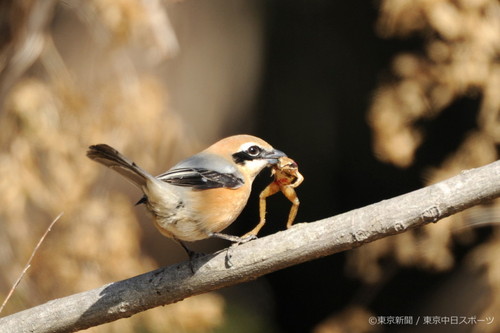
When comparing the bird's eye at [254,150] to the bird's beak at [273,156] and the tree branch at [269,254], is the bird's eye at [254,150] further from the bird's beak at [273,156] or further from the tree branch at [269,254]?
the tree branch at [269,254]

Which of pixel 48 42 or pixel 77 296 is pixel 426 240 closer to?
pixel 77 296

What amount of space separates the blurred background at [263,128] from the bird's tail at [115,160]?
203cm

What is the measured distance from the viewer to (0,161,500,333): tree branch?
2.69 m

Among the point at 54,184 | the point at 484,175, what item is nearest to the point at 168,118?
the point at 54,184

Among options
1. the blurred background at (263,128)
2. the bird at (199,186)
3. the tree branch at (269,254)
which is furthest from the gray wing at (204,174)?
the blurred background at (263,128)

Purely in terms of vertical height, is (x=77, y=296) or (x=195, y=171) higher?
(x=195, y=171)

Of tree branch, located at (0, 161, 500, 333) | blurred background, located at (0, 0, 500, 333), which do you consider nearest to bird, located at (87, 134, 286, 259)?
tree branch, located at (0, 161, 500, 333)

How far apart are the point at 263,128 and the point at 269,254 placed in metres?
4.52

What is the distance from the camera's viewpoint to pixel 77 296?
316 centimetres

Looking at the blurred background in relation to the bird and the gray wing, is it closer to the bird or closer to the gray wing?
the bird

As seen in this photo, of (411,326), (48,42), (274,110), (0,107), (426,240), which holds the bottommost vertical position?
(411,326)

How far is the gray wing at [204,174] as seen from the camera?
3543mm

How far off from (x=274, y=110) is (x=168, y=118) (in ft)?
6.76

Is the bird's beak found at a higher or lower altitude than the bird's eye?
lower
